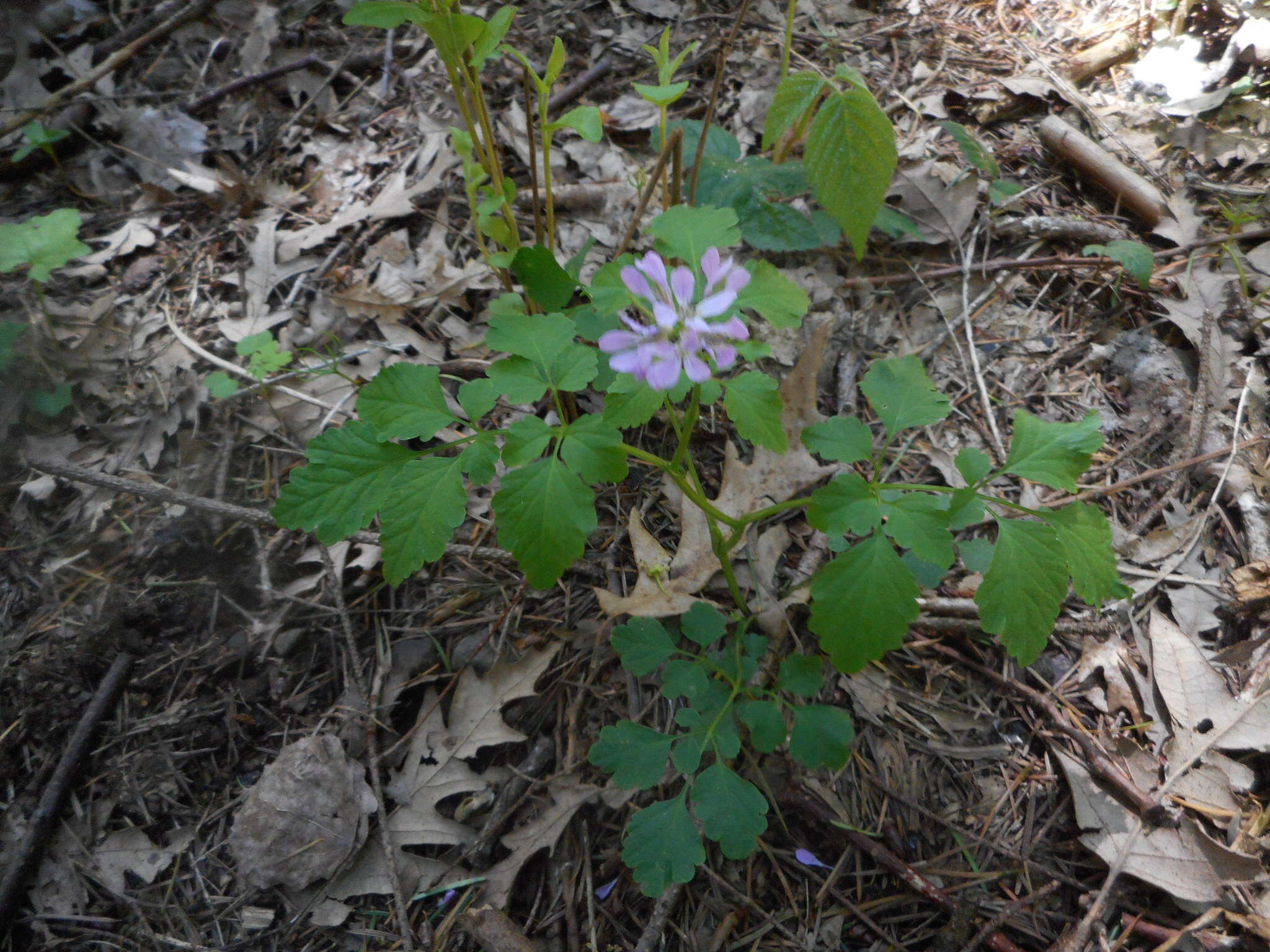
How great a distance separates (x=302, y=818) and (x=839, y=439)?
160cm

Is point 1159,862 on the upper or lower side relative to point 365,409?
lower

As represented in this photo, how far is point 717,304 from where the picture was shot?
1.38 meters

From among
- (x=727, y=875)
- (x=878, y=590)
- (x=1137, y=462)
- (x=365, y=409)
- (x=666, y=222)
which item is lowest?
(x=727, y=875)

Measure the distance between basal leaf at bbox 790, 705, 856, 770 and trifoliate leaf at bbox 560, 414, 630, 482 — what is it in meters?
0.72

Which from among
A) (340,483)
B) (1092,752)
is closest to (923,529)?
(1092,752)

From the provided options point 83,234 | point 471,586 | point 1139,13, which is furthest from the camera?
point 1139,13

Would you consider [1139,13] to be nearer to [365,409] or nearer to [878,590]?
[878,590]

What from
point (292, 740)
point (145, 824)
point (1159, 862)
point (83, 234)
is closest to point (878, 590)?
point (1159, 862)

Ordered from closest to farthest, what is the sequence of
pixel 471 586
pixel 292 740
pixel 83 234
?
pixel 292 740
pixel 471 586
pixel 83 234

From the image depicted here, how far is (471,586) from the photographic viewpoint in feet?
6.73

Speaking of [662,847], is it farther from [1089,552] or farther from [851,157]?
[851,157]

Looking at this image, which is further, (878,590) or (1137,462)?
(1137,462)

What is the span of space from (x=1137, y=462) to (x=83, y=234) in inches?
154

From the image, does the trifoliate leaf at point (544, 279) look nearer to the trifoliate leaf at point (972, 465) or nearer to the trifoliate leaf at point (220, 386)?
the trifoliate leaf at point (972, 465)
